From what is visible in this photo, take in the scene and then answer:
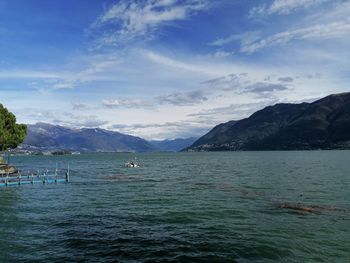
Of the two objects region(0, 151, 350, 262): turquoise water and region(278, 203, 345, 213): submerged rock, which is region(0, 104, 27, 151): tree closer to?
region(0, 151, 350, 262): turquoise water

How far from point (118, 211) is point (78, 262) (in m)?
20.2

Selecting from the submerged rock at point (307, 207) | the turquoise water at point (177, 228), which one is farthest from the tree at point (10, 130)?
the submerged rock at point (307, 207)

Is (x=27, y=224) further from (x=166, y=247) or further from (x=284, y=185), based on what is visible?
(x=284, y=185)

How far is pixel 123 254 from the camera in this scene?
1061 inches

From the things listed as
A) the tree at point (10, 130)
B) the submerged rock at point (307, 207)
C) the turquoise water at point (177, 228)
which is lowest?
the turquoise water at point (177, 228)

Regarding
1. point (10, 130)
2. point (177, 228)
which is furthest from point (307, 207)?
point (10, 130)

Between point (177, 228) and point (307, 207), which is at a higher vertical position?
point (307, 207)

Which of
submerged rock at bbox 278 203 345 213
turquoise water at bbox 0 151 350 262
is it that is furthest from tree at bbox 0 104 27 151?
submerged rock at bbox 278 203 345 213

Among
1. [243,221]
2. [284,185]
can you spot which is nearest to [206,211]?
[243,221]

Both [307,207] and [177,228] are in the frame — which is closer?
[177,228]

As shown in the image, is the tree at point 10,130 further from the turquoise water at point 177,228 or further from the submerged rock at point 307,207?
the submerged rock at point 307,207

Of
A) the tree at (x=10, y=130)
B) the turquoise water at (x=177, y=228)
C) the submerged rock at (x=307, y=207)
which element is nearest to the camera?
the turquoise water at (x=177, y=228)

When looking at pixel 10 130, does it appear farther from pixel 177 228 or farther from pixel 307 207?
pixel 307 207

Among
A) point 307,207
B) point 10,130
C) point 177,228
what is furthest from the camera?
point 10,130
